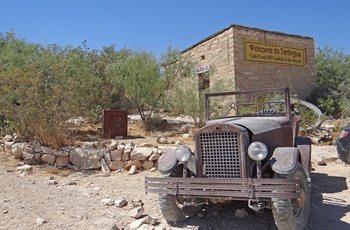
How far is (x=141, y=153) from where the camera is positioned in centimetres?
707

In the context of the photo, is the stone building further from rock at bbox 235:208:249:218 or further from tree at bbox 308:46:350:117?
rock at bbox 235:208:249:218

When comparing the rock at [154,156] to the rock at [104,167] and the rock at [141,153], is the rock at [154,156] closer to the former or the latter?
the rock at [141,153]

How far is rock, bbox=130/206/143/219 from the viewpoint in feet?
14.4

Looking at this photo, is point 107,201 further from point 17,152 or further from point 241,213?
point 17,152

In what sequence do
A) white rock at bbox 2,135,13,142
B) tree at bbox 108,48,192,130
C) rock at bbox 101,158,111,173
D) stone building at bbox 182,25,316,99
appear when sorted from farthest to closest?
1. stone building at bbox 182,25,316,99
2. tree at bbox 108,48,192,130
3. white rock at bbox 2,135,13,142
4. rock at bbox 101,158,111,173

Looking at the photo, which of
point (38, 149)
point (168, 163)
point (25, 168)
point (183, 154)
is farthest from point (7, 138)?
point (183, 154)

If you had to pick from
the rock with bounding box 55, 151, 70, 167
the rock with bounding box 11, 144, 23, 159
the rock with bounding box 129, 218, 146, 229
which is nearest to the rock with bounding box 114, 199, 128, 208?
the rock with bounding box 129, 218, 146, 229

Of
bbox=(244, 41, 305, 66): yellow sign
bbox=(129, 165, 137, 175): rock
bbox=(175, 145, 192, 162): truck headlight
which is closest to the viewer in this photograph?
bbox=(175, 145, 192, 162): truck headlight

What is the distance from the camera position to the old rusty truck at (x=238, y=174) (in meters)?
3.37

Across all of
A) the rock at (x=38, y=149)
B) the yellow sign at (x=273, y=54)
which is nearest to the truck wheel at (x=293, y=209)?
the rock at (x=38, y=149)

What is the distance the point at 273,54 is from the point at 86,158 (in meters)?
9.54

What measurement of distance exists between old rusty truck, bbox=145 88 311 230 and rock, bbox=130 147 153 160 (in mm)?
2750

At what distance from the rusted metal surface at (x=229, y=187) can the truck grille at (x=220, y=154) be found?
0.30m

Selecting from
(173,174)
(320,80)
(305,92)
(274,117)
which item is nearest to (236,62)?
(305,92)
